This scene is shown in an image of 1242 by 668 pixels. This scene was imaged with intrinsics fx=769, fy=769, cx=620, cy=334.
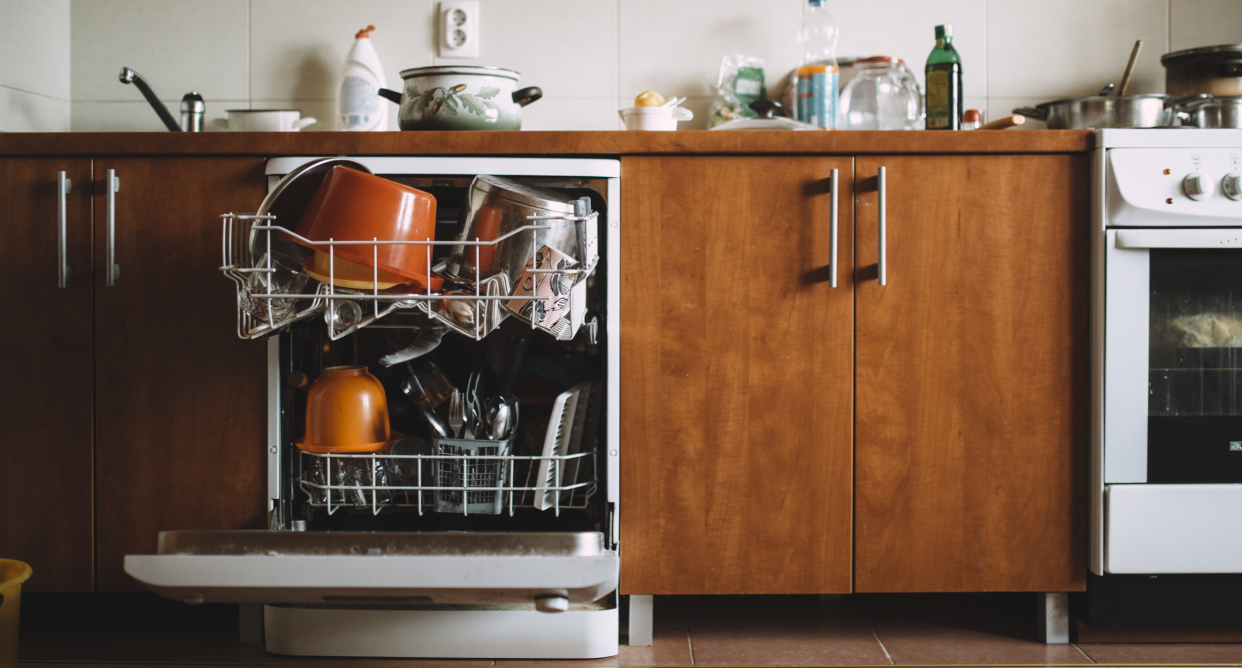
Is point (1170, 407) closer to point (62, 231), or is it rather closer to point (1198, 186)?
point (1198, 186)

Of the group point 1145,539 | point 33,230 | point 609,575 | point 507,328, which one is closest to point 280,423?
point 507,328

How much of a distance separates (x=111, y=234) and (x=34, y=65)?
0.72 meters

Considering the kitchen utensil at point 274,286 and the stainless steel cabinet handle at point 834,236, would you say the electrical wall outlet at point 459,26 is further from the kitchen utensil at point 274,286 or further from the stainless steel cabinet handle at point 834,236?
the stainless steel cabinet handle at point 834,236

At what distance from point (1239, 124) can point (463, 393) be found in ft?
4.66

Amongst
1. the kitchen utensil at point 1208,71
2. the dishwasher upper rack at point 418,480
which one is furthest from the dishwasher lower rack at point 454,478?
the kitchen utensil at point 1208,71

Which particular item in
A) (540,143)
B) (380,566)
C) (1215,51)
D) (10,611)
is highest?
(1215,51)

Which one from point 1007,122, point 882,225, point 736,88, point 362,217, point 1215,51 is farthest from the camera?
point 736,88

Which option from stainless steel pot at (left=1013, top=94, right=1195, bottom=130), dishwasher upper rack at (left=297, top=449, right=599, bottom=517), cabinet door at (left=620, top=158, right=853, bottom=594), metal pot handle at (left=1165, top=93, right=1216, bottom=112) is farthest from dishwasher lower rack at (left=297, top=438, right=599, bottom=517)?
metal pot handle at (left=1165, top=93, right=1216, bottom=112)

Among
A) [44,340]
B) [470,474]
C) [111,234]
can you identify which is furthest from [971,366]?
[44,340]

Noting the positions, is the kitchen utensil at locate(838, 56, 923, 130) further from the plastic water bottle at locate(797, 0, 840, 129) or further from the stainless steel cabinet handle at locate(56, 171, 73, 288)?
the stainless steel cabinet handle at locate(56, 171, 73, 288)

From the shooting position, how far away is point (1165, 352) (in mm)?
1235

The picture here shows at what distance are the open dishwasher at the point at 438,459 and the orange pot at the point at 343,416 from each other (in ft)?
0.09

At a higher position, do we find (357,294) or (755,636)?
(357,294)

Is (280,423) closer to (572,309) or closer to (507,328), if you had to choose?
(507,328)
